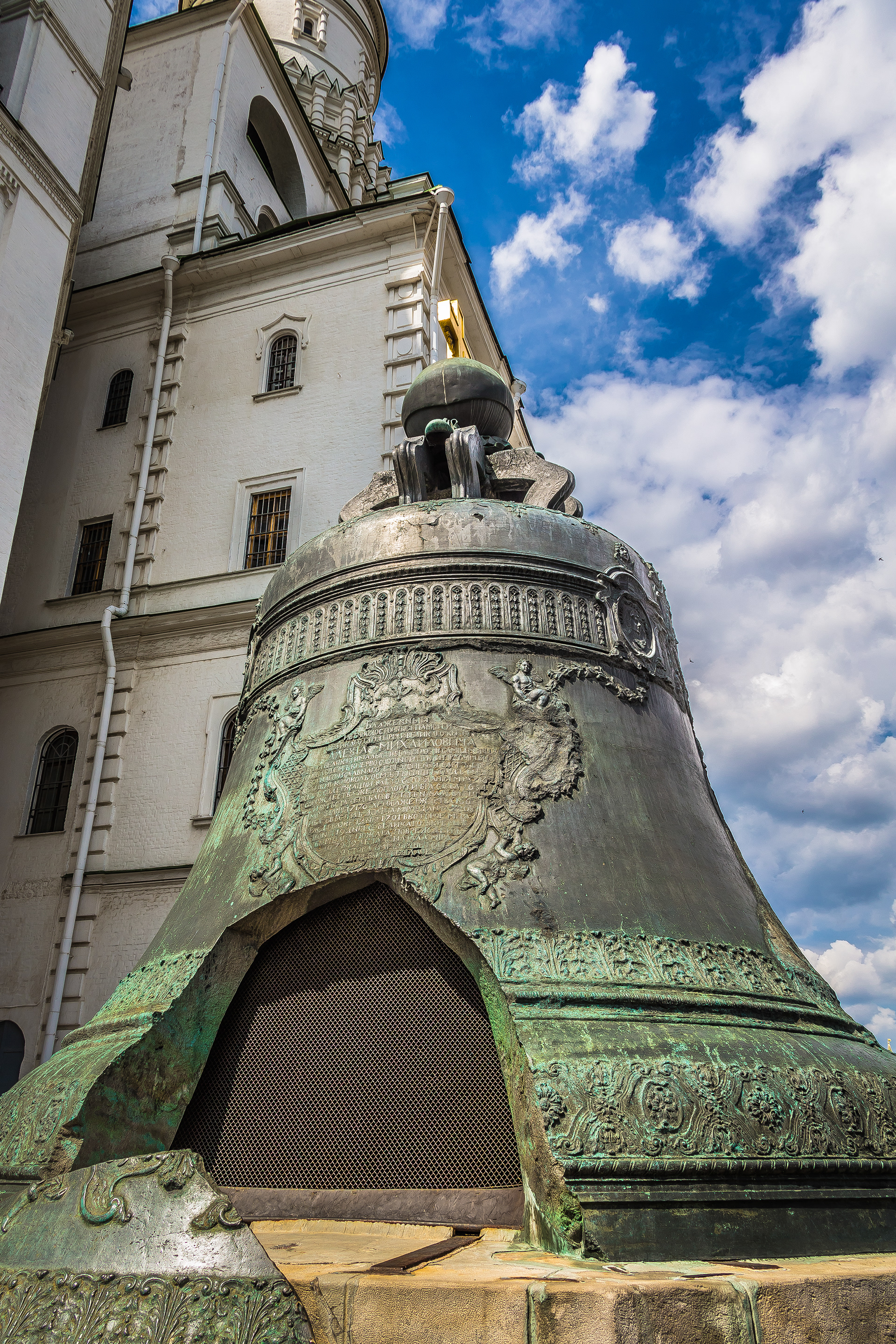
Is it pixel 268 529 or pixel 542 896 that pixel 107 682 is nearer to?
pixel 268 529

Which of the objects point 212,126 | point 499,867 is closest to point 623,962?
point 499,867

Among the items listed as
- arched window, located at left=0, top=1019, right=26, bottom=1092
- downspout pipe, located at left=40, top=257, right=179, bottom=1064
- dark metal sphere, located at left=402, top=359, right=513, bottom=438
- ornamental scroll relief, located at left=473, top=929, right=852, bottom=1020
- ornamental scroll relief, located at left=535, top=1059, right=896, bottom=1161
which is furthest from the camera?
arched window, located at left=0, top=1019, right=26, bottom=1092

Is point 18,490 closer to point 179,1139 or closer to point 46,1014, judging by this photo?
point 46,1014

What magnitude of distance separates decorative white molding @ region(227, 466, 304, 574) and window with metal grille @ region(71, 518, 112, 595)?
7.59 ft

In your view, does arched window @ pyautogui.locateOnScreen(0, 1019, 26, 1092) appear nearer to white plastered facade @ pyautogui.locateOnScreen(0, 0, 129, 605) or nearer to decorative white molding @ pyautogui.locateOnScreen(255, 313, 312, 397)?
white plastered facade @ pyautogui.locateOnScreen(0, 0, 129, 605)

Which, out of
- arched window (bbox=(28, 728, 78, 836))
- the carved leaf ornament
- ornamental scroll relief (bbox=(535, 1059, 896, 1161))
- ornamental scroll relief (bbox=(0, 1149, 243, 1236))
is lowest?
the carved leaf ornament

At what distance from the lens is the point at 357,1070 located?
107 inches

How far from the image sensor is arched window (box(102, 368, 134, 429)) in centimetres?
1694

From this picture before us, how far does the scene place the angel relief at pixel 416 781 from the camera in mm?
2828

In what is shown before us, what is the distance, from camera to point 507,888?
2719 mm

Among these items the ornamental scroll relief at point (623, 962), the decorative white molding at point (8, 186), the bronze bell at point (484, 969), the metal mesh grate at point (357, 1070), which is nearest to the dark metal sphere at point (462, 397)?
the bronze bell at point (484, 969)

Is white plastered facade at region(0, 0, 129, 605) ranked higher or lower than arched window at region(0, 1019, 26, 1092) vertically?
higher

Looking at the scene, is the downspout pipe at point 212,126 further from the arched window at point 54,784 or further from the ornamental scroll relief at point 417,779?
the ornamental scroll relief at point 417,779

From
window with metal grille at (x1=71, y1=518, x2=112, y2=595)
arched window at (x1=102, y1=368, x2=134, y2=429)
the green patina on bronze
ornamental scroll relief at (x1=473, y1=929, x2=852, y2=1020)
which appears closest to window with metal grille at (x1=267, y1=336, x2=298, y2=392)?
arched window at (x1=102, y1=368, x2=134, y2=429)
